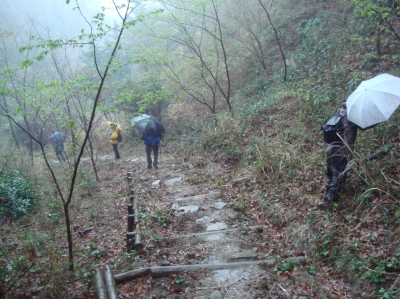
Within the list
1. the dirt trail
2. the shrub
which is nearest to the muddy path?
the dirt trail

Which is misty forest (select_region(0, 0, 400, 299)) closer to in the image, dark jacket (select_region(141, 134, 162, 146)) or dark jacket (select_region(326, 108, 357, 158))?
dark jacket (select_region(326, 108, 357, 158))

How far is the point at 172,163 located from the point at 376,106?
7704 mm

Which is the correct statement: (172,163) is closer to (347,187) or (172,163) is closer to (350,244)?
(347,187)

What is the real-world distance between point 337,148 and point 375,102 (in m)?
0.91

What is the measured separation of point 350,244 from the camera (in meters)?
4.38

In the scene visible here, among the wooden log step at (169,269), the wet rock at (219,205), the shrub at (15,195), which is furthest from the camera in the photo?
the shrub at (15,195)

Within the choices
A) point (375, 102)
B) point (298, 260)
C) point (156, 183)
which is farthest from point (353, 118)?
point (156, 183)

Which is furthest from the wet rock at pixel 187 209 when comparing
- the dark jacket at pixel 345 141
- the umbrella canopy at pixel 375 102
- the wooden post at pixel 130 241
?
the umbrella canopy at pixel 375 102

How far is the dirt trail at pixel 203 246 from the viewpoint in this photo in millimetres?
3980

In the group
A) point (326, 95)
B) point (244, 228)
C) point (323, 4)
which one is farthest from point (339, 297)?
point (323, 4)

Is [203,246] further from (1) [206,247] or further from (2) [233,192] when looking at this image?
(2) [233,192]

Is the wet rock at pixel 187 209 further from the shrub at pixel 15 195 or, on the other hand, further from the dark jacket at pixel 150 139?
the shrub at pixel 15 195

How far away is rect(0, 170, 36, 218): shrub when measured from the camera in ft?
25.0

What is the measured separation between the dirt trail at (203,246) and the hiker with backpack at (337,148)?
4.32ft
